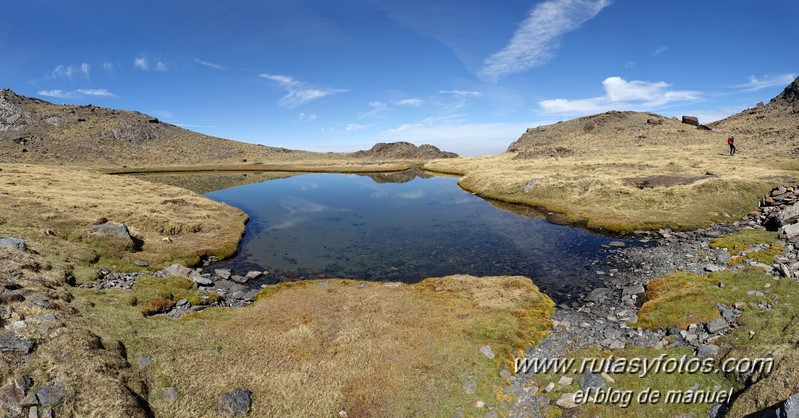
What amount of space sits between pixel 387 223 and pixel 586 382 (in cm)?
3618

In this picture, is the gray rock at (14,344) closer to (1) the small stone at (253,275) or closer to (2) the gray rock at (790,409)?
(1) the small stone at (253,275)

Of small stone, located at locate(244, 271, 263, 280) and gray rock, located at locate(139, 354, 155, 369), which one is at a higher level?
gray rock, located at locate(139, 354, 155, 369)

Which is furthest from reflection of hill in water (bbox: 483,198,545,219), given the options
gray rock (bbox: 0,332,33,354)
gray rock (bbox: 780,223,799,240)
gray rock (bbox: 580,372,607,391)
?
gray rock (bbox: 0,332,33,354)

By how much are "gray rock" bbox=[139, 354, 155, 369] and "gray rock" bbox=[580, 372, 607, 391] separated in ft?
55.8

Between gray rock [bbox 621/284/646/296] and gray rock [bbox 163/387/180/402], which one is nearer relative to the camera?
gray rock [bbox 163/387/180/402]

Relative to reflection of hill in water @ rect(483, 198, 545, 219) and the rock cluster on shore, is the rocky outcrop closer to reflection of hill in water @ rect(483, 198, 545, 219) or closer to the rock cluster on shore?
reflection of hill in water @ rect(483, 198, 545, 219)

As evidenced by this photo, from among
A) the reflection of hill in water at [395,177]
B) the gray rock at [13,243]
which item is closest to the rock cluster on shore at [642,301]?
the gray rock at [13,243]

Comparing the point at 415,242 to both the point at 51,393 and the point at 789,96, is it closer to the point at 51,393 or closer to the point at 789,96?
the point at 51,393

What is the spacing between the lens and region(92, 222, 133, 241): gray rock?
1214 inches

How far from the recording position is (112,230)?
31234 mm

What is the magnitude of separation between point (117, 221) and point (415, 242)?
1230 inches

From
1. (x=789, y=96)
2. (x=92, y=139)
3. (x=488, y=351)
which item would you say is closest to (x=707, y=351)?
(x=488, y=351)

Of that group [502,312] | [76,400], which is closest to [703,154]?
[502,312]

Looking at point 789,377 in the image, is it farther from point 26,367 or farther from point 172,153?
point 172,153
